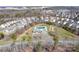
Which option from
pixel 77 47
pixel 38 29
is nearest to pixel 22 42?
pixel 38 29

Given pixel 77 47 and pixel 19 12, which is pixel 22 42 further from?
pixel 77 47
